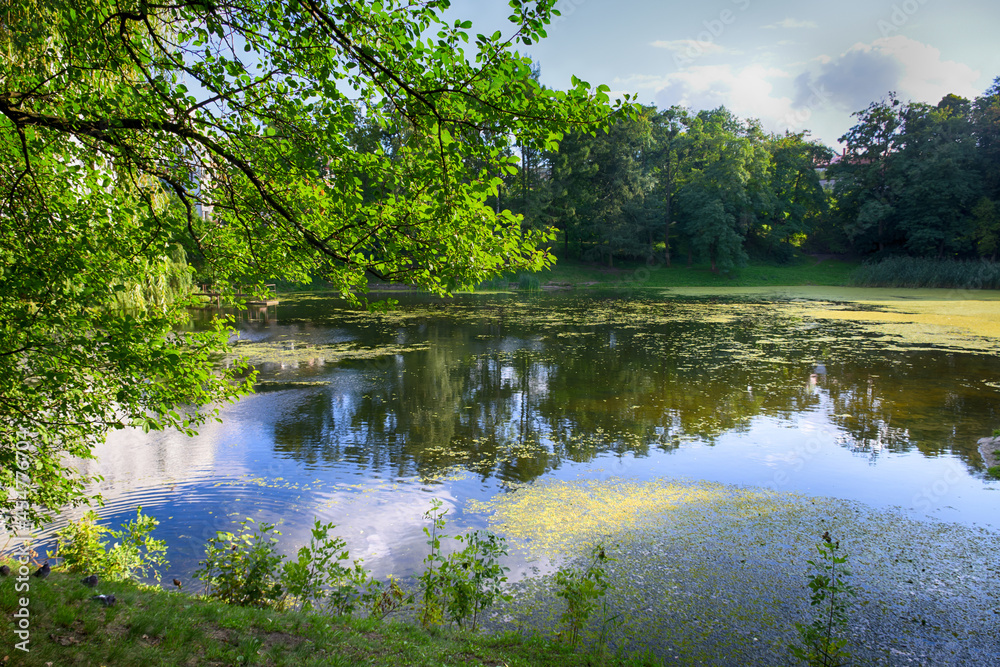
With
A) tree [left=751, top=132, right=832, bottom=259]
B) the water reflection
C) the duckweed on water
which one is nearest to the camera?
the duckweed on water

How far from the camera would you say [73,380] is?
13.5ft

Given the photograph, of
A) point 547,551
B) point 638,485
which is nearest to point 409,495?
point 547,551

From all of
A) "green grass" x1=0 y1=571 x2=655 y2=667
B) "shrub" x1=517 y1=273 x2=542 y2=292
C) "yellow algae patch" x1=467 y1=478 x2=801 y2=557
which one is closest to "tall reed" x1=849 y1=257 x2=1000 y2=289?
"shrub" x1=517 y1=273 x2=542 y2=292

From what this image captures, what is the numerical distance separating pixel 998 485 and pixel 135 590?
29.8 ft

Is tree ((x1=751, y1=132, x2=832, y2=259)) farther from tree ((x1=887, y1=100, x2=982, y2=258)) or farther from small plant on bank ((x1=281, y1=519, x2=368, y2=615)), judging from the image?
small plant on bank ((x1=281, y1=519, x2=368, y2=615))

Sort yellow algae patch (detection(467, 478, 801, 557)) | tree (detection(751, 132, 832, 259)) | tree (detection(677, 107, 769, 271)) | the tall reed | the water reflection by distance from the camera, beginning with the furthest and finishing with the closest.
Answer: tree (detection(751, 132, 832, 259)) → tree (detection(677, 107, 769, 271)) → the tall reed → the water reflection → yellow algae patch (detection(467, 478, 801, 557))

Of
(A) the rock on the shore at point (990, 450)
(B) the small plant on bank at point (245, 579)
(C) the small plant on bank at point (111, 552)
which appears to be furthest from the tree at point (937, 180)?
(C) the small plant on bank at point (111, 552)

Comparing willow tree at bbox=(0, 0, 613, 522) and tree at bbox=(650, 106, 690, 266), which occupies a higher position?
tree at bbox=(650, 106, 690, 266)

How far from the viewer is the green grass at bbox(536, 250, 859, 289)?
4409 centimetres

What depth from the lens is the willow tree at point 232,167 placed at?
3.71 m

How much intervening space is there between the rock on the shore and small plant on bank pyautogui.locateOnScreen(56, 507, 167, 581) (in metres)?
9.78

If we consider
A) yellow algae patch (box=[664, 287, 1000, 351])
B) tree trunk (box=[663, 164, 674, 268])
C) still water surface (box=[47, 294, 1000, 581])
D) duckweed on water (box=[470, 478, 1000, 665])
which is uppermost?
tree trunk (box=[663, 164, 674, 268])

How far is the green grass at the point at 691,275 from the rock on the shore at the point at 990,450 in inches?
1339

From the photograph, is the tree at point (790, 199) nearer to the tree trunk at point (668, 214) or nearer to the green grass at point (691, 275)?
the green grass at point (691, 275)
